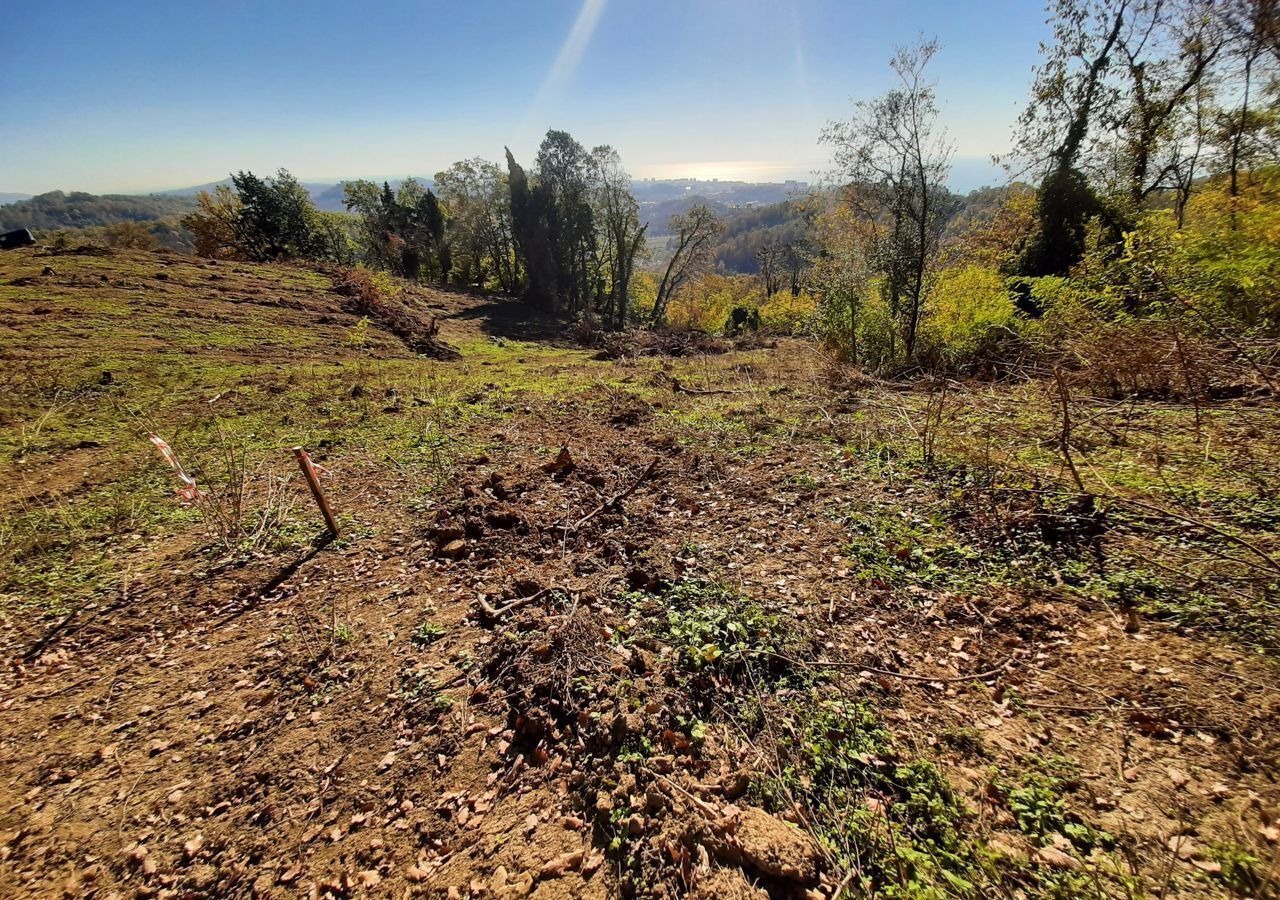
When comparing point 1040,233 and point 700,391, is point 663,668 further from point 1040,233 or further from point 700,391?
point 1040,233

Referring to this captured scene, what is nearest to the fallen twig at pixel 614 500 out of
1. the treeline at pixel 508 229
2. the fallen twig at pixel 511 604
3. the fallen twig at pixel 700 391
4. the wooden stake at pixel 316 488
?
the fallen twig at pixel 511 604

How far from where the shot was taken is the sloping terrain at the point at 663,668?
2221 mm

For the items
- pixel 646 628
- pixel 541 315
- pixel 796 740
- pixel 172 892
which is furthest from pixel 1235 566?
pixel 541 315

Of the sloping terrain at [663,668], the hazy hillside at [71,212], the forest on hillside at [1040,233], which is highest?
the hazy hillside at [71,212]

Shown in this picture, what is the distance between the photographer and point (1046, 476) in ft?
15.1

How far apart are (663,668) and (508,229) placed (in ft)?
121

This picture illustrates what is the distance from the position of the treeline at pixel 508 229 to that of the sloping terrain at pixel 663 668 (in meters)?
26.1

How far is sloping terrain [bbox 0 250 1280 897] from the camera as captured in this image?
2221 mm

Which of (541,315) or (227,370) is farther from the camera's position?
(541,315)

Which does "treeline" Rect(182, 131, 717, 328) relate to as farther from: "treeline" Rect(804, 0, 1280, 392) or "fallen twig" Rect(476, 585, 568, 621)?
"fallen twig" Rect(476, 585, 568, 621)

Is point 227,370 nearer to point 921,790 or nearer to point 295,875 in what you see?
point 295,875

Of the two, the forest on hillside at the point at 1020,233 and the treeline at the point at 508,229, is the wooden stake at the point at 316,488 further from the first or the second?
the treeline at the point at 508,229

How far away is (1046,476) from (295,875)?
635 cm

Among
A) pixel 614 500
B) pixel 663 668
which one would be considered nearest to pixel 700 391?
pixel 614 500
